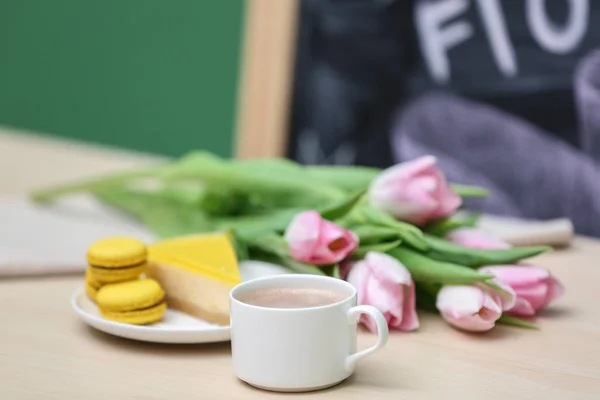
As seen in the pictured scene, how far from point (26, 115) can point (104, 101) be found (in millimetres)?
266

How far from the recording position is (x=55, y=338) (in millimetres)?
649

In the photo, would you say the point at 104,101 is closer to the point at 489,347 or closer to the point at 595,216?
the point at 595,216

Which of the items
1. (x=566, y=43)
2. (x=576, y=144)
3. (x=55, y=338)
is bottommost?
(x=55, y=338)

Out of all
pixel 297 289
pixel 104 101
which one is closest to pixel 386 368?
pixel 297 289

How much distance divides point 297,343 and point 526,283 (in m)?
0.21

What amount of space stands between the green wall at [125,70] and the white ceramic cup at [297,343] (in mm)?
1048

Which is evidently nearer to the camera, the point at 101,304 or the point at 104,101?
the point at 101,304

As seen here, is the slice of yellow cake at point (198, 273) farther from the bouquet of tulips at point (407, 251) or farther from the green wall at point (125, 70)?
the green wall at point (125, 70)

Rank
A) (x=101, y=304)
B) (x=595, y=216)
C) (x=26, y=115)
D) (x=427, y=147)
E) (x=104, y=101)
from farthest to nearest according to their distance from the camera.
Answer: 1. (x=26, y=115)
2. (x=104, y=101)
3. (x=427, y=147)
4. (x=595, y=216)
5. (x=101, y=304)

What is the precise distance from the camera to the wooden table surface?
544 mm

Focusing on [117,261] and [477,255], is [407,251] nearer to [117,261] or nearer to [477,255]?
[477,255]

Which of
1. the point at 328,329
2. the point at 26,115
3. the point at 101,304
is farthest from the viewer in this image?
the point at 26,115

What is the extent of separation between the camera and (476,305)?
0.62 metres

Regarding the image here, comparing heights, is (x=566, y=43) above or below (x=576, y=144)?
above
